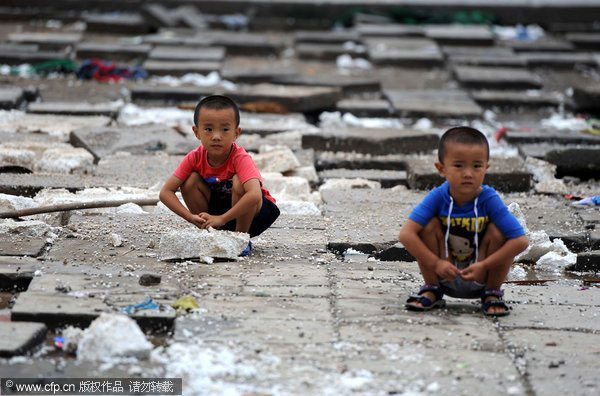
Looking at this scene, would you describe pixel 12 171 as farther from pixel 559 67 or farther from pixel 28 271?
pixel 559 67

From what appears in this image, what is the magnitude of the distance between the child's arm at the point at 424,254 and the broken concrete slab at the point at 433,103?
5.40 metres

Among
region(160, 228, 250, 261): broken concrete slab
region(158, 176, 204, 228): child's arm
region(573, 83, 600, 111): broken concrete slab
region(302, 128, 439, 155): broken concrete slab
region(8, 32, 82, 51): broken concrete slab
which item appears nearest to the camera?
region(160, 228, 250, 261): broken concrete slab

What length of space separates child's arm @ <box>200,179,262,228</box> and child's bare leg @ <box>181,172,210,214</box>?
157 mm

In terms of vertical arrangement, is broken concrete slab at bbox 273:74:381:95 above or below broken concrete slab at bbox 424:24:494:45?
below

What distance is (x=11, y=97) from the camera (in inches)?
365

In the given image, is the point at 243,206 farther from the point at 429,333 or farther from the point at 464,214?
the point at 429,333

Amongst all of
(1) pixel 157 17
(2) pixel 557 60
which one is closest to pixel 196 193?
(2) pixel 557 60

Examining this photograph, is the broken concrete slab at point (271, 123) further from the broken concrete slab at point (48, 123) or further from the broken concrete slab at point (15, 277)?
the broken concrete slab at point (15, 277)

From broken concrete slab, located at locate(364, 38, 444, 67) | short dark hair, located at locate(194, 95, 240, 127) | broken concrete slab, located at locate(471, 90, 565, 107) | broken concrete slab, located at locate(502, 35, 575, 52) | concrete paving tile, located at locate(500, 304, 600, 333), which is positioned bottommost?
Answer: concrete paving tile, located at locate(500, 304, 600, 333)

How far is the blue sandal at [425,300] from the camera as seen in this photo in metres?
4.45

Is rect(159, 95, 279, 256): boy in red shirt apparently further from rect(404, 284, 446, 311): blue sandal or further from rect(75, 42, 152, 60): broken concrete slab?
rect(75, 42, 152, 60): broken concrete slab

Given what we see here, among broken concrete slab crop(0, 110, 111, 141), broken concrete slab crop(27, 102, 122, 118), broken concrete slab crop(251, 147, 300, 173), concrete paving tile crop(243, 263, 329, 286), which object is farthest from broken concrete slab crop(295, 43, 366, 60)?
concrete paving tile crop(243, 263, 329, 286)

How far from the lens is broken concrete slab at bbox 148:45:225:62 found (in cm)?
1166

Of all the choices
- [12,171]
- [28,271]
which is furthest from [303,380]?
[12,171]
